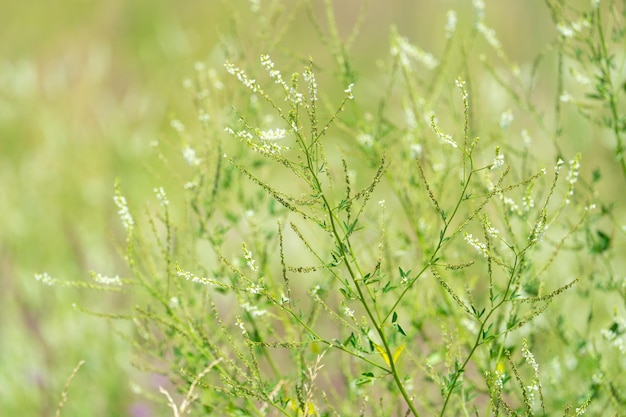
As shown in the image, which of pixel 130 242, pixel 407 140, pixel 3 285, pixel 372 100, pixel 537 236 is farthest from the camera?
pixel 372 100

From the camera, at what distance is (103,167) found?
6020 millimetres

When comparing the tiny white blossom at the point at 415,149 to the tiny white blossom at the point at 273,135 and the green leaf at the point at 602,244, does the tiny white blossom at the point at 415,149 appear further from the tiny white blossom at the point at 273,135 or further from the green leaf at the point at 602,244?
the tiny white blossom at the point at 273,135

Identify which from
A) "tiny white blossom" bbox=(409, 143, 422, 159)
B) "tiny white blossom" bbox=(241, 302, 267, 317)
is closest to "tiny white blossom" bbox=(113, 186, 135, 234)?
"tiny white blossom" bbox=(241, 302, 267, 317)

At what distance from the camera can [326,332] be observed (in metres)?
4.93

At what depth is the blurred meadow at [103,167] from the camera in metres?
4.02

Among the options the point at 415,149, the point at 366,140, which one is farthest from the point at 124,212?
the point at 415,149

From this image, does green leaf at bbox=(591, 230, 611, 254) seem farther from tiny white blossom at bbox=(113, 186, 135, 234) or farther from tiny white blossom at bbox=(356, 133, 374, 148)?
tiny white blossom at bbox=(113, 186, 135, 234)

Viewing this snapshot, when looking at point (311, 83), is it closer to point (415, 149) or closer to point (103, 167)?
point (415, 149)

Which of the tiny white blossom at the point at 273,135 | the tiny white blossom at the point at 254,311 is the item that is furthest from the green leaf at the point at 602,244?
the tiny white blossom at the point at 273,135

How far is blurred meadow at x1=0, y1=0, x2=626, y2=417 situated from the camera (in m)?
4.02

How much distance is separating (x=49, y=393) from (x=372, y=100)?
10.9ft

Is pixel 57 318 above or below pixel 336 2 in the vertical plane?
below

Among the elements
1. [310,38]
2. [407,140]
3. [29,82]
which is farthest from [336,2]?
[407,140]

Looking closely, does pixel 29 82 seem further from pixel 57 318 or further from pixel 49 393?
pixel 49 393
